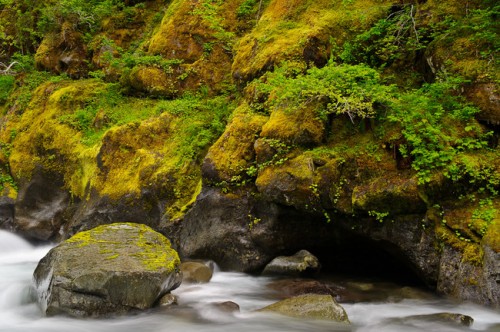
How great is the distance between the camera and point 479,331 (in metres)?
5.21

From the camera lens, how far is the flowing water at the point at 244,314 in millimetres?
5504

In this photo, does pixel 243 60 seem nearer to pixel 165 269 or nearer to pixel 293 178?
pixel 293 178

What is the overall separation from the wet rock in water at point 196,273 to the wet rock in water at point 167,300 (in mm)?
969

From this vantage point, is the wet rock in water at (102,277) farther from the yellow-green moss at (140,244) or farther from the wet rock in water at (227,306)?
the wet rock in water at (227,306)

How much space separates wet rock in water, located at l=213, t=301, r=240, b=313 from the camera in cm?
618

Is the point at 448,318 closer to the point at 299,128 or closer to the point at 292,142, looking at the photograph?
the point at 292,142

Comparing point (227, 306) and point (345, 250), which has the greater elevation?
point (345, 250)

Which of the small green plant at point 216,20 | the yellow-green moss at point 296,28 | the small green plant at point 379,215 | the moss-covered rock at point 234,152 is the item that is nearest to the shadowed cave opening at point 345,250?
the small green plant at point 379,215

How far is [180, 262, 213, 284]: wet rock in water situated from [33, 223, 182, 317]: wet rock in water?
0.87 meters

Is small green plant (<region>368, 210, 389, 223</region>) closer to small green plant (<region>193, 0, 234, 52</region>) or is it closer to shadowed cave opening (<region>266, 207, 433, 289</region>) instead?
shadowed cave opening (<region>266, 207, 433, 289</region>)

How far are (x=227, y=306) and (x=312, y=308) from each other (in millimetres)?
1269

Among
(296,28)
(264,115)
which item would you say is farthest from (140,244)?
(296,28)

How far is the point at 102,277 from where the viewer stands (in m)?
5.62

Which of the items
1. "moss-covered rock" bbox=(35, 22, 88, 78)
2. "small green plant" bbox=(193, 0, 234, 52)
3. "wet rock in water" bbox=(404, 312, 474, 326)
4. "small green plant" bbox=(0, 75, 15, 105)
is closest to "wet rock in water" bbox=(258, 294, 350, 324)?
"wet rock in water" bbox=(404, 312, 474, 326)
